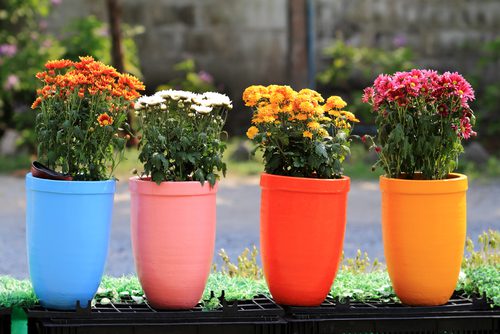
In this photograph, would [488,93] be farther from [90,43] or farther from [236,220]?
[236,220]

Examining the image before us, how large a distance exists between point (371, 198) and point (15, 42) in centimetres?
546

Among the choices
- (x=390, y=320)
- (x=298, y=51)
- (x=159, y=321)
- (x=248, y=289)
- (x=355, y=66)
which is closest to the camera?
(x=159, y=321)

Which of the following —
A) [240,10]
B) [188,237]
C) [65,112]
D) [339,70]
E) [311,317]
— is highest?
[240,10]

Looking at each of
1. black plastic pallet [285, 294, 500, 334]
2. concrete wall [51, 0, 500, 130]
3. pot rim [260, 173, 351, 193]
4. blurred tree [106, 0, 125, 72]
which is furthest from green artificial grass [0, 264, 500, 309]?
concrete wall [51, 0, 500, 130]

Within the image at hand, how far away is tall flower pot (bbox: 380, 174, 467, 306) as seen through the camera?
13.1 ft

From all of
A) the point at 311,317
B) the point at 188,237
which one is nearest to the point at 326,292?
the point at 311,317

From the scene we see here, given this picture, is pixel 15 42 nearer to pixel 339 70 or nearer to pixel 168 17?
pixel 168 17

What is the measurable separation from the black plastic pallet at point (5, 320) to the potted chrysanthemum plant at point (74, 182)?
0.15 m

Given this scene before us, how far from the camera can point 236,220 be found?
26.8ft

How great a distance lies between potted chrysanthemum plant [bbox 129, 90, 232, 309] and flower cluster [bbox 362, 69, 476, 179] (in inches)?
25.9

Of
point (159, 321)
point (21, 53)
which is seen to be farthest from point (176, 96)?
point (21, 53)

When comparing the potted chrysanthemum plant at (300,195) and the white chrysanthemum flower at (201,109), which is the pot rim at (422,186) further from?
the white chrysanthemum flower at (201,109)

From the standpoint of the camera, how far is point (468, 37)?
1361 cm

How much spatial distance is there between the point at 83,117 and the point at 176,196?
474mm
